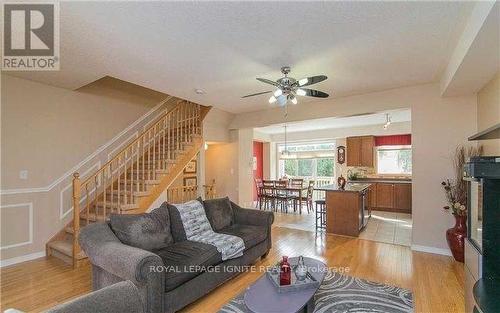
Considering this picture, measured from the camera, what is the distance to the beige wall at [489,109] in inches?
117

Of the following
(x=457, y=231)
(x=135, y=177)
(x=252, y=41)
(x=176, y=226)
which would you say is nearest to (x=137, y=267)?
(x=176, y=226)

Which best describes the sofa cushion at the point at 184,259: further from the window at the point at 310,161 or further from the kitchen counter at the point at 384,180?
the window at the point at 310,161

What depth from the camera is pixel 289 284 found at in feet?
6.98

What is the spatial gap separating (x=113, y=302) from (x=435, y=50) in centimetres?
384

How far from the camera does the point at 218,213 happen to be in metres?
3.71

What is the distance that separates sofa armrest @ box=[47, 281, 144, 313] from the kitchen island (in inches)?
173

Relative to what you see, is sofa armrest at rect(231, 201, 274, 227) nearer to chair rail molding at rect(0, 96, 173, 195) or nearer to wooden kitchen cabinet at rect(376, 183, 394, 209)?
chair rail molding at rect(0, 96, 173, 195)

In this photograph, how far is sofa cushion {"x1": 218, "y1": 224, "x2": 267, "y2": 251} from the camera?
3291mm

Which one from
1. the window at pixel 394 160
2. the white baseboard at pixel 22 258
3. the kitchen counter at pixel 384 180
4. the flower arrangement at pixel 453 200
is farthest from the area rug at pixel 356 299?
the window at pixel 394 160

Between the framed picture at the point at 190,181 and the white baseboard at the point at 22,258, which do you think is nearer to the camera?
the white baseboard at the point at 22,258

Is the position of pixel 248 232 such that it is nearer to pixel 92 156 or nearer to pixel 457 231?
pixel 457 231

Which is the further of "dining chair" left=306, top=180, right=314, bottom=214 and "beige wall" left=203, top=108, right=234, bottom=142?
"dining chair" left=306, top=180, right=314, bottom=214

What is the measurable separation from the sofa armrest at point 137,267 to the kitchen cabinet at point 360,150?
7395 millimetres

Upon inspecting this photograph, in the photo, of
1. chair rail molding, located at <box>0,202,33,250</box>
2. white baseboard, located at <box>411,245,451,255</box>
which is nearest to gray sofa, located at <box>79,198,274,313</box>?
chair rail molding, located at <box>0,202,33,250</box>
